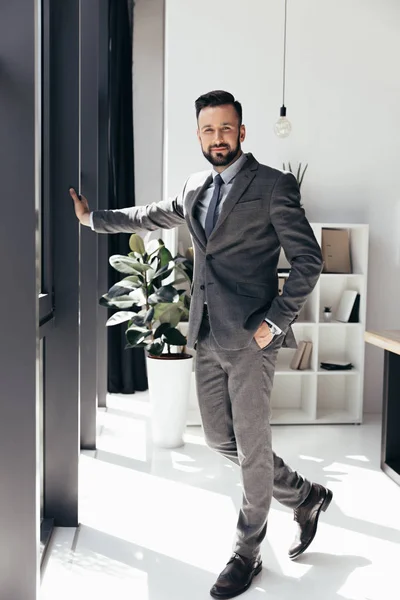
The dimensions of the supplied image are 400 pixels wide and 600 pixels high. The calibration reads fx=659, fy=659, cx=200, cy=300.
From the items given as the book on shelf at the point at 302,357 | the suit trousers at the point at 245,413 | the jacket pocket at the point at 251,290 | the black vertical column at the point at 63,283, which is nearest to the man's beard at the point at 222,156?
the jacket pocket at the point at 251,290

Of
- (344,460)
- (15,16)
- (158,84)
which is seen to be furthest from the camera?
(158,84)

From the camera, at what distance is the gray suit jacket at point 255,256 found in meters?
2.13

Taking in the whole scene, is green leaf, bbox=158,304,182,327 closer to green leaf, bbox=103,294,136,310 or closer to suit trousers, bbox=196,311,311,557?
green leaf, bbox=103,294,136,310

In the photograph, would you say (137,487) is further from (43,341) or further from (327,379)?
(327,379)

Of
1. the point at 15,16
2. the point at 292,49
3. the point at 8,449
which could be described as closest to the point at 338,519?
the point at 8,449

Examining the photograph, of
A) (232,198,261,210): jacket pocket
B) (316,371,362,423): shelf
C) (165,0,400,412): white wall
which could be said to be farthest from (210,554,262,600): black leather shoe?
(165,0,400,412): white wall

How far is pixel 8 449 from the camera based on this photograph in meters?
1.72

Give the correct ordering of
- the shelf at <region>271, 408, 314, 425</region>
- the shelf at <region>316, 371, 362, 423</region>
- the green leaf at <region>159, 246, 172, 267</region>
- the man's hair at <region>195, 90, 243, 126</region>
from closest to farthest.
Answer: the man's hair at <region>195, 90, 243, 126</region> → the green leaf at <region>159, 246, 172, 267</region> → the shelf at <region>271, 408, 314, 425</region> → the shelf at <region>316, 371, 362, 423</region>

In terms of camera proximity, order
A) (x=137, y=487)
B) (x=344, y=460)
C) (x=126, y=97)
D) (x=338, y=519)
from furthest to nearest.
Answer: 1. (x=126, y=97)
2. (x=344, y=460)
3. (x=137, y=487)
4. (x=338, y=519)

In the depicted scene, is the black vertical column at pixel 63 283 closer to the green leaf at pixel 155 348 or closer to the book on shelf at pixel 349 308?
the green leaf at pixel 155 348

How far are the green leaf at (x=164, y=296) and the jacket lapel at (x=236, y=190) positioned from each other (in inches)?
60.7

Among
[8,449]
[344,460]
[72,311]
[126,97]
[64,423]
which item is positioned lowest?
[344,460]

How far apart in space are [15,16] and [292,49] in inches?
131

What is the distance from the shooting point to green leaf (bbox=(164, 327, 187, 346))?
3.75 m
